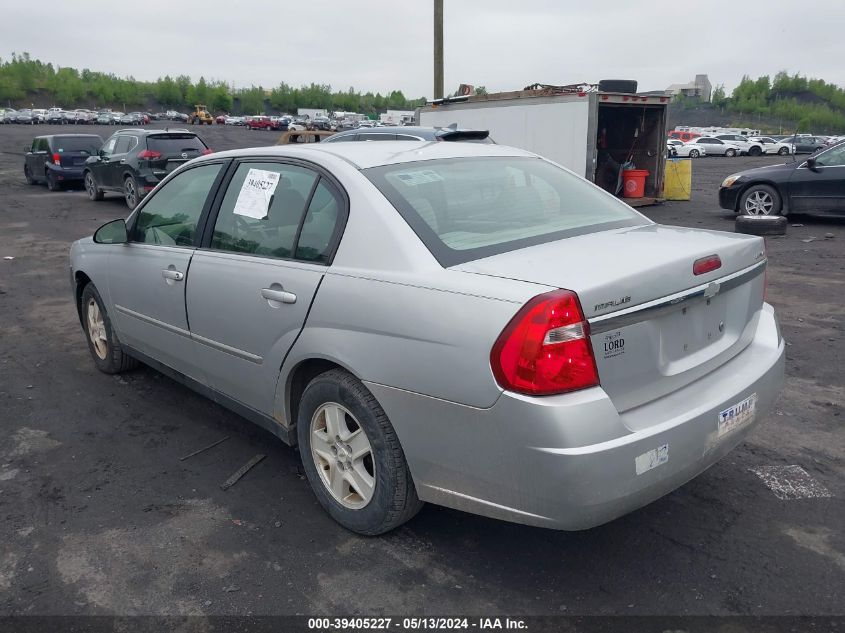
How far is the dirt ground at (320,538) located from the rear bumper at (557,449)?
1.42ft

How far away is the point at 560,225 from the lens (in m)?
3.41

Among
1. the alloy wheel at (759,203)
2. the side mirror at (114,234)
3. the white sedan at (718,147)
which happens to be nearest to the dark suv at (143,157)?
the alloy wheel at (759,203)

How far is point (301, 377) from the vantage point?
11.3 feet

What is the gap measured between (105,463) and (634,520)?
2809 mm

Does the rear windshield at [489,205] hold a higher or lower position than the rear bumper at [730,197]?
higher

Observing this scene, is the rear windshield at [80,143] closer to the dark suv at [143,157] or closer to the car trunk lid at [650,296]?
the dark suv at [143,157]

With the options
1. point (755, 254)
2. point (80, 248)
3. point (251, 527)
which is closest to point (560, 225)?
point (755, 254)

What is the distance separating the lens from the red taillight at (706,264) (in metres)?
2.91

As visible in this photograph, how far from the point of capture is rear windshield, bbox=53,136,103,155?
2030 centimetres

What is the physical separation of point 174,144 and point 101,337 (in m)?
11.4

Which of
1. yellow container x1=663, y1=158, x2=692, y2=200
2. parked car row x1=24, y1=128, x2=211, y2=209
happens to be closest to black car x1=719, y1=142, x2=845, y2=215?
yellow container x1=663, y1=158, x2=692, y2=200

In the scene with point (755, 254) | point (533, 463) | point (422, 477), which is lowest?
point (422, 477)

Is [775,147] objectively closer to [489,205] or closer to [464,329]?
[489,205]

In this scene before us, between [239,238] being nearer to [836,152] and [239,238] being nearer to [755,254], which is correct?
[755,254]
